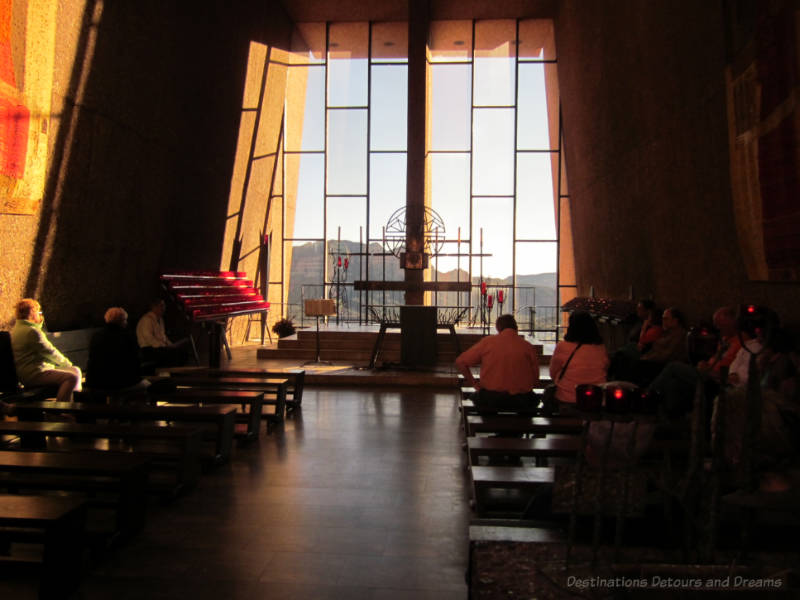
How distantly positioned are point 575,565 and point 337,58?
Result: 14.1m

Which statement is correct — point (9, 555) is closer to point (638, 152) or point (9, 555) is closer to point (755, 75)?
point (755, 75)

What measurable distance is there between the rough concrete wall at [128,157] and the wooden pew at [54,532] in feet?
12.7

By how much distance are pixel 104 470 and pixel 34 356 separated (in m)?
2.51

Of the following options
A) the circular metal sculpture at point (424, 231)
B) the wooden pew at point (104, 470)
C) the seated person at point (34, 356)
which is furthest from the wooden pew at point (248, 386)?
the circular metal sculpture at point (424, 231)

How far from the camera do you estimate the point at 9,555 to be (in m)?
2.78

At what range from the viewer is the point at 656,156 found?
7117mm

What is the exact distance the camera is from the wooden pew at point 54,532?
91.4 inches

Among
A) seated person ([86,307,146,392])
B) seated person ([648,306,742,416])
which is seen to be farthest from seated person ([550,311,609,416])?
seated person ([86,307,146,392])

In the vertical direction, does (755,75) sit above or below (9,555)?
above

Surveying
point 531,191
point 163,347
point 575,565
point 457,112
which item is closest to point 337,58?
point 457,112

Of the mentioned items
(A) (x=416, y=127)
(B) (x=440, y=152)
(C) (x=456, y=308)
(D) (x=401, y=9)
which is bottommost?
(C) (x=456, y=308)

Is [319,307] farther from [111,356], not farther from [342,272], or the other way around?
[342,272]

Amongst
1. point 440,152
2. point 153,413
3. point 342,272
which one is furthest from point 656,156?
point 342,272

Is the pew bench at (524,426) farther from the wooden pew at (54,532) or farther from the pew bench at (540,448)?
the wooden pew at (54,532)
